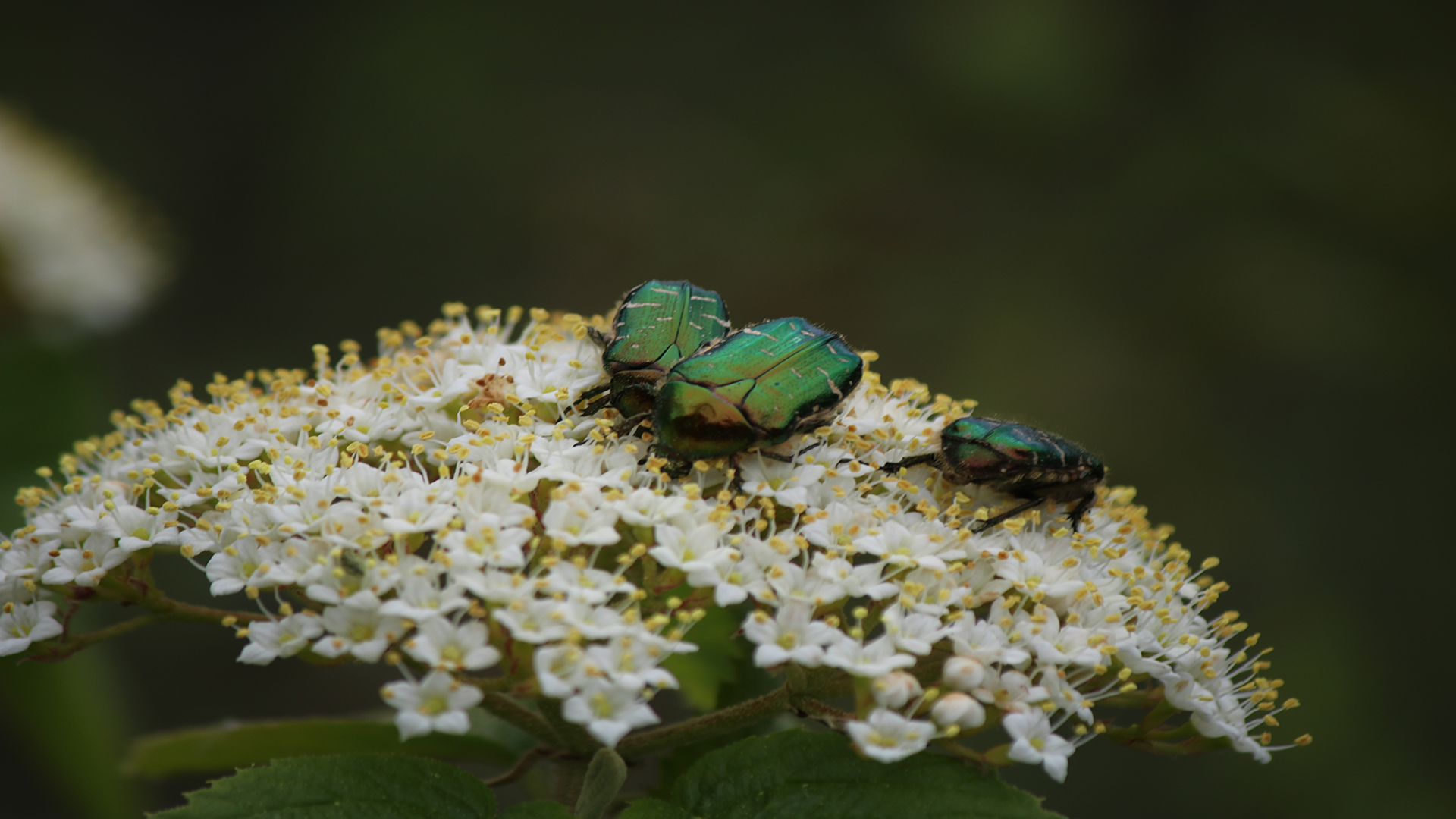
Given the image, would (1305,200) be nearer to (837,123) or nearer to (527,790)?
(837,123)

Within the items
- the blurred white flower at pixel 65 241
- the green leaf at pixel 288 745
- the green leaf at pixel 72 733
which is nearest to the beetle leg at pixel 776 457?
the green leaf at pixel 288 745

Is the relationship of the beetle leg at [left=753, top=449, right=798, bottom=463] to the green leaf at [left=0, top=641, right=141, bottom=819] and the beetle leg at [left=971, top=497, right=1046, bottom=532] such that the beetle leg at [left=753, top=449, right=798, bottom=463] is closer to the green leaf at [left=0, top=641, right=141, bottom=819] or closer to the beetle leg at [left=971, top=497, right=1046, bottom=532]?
the beetle leg at [left=971, top=497, right=1046, bottom=532]

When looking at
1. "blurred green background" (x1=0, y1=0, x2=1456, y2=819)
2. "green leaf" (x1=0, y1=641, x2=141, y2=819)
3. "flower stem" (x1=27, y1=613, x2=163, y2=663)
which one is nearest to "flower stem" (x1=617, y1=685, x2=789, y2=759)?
"flower stem" (x1=27, y1=613, x2=163, y2=663)

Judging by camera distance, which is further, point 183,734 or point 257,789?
point 183,734

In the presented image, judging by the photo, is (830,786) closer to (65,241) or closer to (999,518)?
(999,518)

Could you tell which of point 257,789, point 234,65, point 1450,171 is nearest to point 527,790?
point 257,789

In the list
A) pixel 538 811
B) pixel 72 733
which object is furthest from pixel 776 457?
pixel 72 733

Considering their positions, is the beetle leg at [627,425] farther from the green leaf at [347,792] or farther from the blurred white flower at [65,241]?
the blurred white flower at [65,241]

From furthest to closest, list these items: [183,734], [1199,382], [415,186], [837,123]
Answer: [415,186] → [837,123] → [1199,382] → [183,734]
